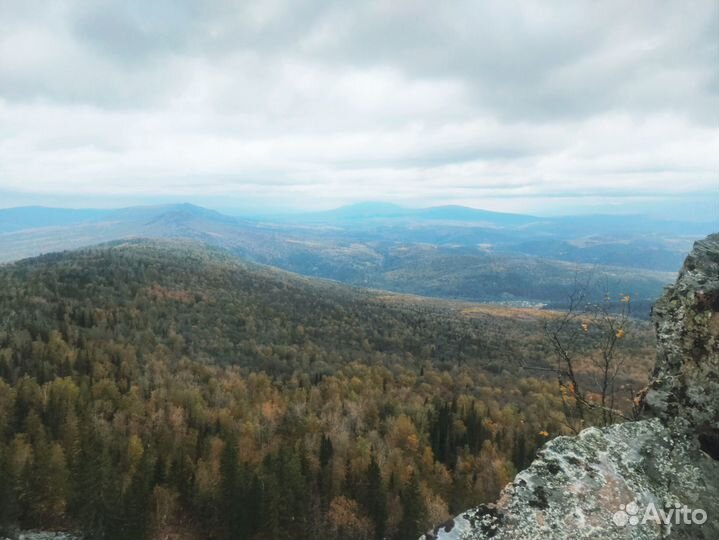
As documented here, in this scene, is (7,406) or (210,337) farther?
(210,337)

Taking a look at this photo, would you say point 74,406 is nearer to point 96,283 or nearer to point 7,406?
point 7,406

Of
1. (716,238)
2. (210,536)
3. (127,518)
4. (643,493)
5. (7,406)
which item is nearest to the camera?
(643,493)

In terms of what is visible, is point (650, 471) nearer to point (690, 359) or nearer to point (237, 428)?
point (690, 359)

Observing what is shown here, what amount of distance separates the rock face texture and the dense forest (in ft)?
48.5

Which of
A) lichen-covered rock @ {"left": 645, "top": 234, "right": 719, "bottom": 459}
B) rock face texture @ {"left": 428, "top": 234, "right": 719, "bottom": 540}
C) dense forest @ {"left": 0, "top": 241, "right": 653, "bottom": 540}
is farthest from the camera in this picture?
dense forest @ {"left": 0, "top": 241, "right": 653, "bottom": 540}

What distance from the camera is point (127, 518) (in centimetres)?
5866

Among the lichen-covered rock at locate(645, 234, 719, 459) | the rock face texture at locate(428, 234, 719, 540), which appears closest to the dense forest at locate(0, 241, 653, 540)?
the lichen-covered rock at locate(645, 234, 719, 459)

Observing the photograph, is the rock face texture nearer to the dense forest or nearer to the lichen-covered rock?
the lichen-covered rock

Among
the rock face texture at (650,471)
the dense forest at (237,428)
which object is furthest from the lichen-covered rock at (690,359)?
the dense forest at (237,428)

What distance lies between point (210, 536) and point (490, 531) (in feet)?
250

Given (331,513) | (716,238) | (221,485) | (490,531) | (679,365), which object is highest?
(716,238)

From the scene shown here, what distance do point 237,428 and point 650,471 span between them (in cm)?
9493

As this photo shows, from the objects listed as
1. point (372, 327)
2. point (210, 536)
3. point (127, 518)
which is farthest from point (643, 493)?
point (372, 327)

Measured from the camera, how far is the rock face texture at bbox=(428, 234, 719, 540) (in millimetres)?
7281
